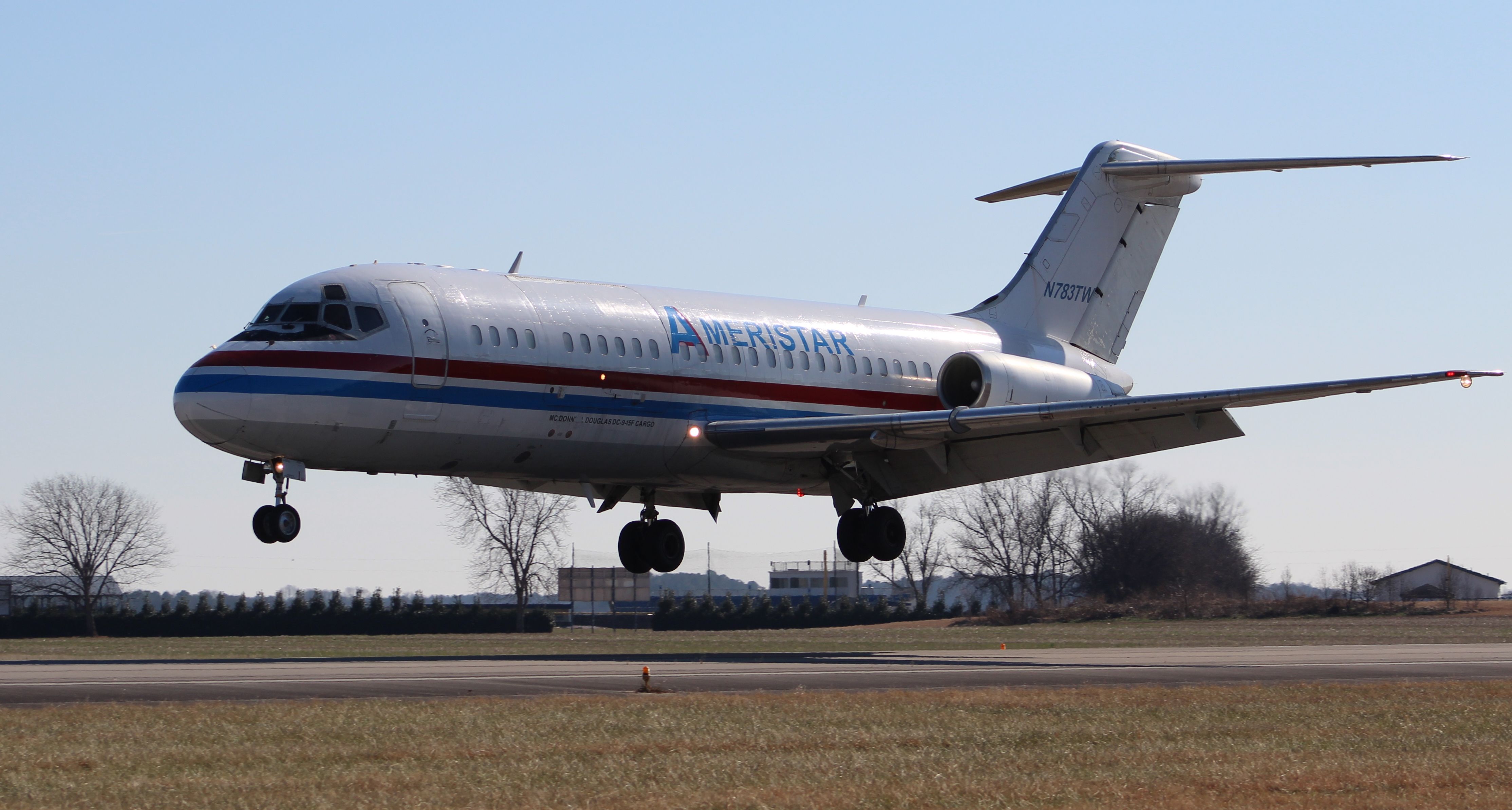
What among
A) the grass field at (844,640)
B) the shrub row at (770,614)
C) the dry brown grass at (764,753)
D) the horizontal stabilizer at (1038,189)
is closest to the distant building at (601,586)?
the shrub row at (770,614)

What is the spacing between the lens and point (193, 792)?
445 inches

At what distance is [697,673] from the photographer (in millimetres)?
22812

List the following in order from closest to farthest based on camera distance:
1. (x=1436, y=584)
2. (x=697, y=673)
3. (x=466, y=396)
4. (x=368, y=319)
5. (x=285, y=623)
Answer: (x=697, y=673) < (x=368, y=319) < (x=466, y=396) < (x=285, y=623) < (x=1436, y=584)

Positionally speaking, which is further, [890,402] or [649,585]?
[649,585]

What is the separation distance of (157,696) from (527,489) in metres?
14.0

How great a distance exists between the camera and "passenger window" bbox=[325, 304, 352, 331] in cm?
2497

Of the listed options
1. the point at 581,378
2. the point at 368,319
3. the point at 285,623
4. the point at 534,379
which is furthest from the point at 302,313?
the point at 285,623

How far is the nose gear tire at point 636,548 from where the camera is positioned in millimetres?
33094

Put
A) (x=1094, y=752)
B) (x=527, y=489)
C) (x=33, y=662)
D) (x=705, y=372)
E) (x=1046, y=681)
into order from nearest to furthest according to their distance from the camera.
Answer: (x=1094, y=752) < (x=1046, y=681) < (x=33, y=662) < (x=705, y=372) < (x=527, y=489)

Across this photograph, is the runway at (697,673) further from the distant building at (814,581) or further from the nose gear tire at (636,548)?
the distant building at (814,581)

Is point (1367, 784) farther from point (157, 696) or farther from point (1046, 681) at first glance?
point (157, 696)

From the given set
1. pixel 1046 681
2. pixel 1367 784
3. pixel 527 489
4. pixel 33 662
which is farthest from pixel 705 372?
pixel 1367 784

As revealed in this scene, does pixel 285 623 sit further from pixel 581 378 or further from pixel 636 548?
pixel 581 378

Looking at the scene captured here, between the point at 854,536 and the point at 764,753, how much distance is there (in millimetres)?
19018
